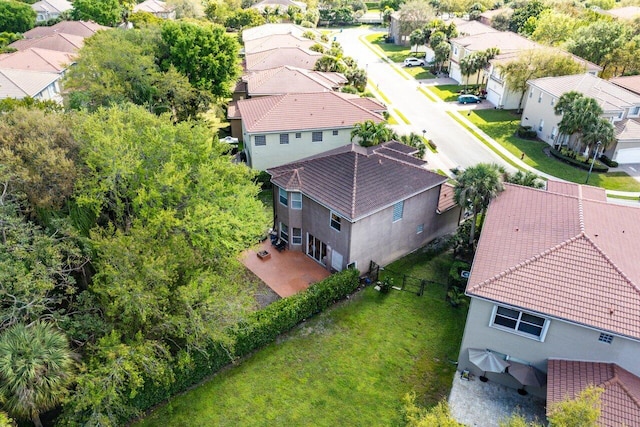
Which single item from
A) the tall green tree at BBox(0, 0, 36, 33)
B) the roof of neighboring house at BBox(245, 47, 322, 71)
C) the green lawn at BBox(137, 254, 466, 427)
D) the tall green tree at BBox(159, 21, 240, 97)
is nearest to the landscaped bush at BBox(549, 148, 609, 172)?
the green lawn at BBox(137, 254, 466, 427)

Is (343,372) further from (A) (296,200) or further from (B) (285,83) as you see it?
(B) (285,83)

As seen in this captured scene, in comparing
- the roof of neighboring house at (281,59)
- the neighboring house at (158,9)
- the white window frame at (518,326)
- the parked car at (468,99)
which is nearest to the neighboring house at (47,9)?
the neighboring house at (158,9)

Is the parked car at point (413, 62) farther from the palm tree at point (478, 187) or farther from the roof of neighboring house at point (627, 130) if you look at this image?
the palm tree at point (478, 187)

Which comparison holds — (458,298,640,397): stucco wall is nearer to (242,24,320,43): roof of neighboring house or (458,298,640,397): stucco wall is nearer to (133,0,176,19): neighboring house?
(242,24,320,43): roof of neighboring house

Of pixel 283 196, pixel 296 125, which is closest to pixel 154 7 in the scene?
pixel 296 125

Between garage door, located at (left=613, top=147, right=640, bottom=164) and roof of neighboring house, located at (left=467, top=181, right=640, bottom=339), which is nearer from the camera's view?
roof of neighboring house, located at (left=467, top=181, right=640, bottom=339)

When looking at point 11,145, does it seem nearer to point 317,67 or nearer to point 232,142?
point 232,142
